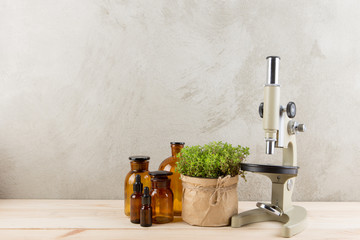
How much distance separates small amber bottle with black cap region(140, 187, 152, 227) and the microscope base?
26 cm

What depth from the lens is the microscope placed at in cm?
98

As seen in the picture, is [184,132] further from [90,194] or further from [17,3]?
[17,3]

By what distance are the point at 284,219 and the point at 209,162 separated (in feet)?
1.08

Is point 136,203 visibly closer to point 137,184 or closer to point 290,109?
point 137,184

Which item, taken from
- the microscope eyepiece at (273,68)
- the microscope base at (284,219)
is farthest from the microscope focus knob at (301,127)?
the microscope base at (284,219)

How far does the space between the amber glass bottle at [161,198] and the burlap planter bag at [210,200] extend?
70mm

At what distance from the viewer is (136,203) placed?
102 centimetres

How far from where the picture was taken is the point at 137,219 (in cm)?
103

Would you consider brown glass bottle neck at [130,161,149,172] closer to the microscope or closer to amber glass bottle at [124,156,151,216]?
amber glass bottle at [124,156,151,216]

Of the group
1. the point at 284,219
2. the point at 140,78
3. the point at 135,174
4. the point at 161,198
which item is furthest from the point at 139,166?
the point at 284,219

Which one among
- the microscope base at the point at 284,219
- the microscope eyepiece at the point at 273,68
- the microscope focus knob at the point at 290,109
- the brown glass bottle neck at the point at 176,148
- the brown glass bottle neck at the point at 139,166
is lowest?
the microscope base at the point at 284,219

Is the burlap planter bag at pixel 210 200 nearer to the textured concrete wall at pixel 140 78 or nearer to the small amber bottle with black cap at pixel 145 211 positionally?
the small amber bottle with black cap at pixel 145 211

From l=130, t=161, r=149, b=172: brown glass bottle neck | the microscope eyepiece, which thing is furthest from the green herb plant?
the microscope eyepiece

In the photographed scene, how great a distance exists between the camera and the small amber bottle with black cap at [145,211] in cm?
98
